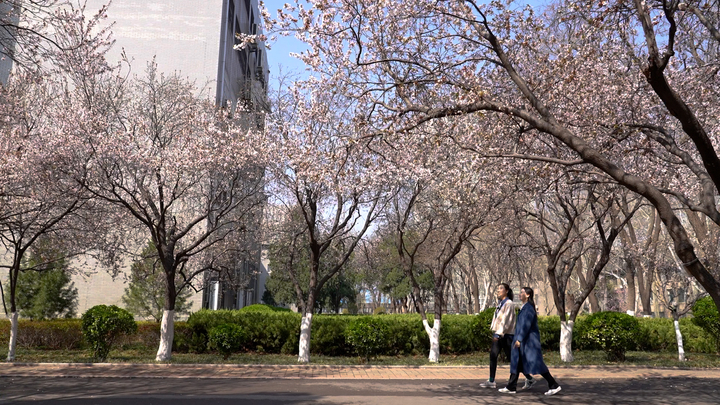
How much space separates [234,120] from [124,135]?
15.0ft

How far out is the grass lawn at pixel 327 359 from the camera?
14.8m

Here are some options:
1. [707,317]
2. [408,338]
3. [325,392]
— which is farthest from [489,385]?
[707,317]

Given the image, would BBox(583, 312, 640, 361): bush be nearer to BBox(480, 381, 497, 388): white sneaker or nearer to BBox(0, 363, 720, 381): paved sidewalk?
BBox(0, 363, 720, 381): paved sidewalk

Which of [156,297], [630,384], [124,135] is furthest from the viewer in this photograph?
[156,297]

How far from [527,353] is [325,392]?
3382 millimetres

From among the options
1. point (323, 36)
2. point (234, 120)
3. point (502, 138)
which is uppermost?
point (234, 120)

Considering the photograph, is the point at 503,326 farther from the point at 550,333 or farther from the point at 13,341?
the point at 13,341

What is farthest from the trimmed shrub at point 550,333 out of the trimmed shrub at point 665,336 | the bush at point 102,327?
the bush at point 102,327

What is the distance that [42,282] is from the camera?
859 inches

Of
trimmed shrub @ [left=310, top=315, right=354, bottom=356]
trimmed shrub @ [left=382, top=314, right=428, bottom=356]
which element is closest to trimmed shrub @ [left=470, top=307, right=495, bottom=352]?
trimmed shrub @ [left=382, top=314, right=428, bottom=356]

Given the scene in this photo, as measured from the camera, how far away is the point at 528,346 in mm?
9734

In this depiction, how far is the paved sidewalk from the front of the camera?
12.3 meters

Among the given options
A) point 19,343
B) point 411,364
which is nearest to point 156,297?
point 19,343

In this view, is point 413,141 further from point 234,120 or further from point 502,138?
point 234,120
